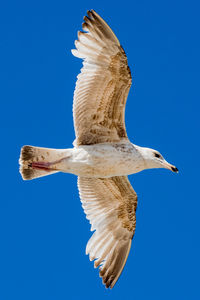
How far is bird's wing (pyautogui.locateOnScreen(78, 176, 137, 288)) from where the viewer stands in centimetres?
1059

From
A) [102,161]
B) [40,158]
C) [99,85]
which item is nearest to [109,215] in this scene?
[102,161]

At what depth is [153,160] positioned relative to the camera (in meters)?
10.1

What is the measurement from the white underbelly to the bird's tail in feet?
0.51

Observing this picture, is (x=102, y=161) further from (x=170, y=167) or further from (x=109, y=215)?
(x=109, y=215)

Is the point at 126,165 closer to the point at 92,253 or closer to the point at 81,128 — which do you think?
the point at 81,128

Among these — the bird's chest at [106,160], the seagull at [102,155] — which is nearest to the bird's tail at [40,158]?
the seagull at [102,155]

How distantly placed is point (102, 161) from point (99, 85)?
120cm

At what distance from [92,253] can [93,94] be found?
2756 mm

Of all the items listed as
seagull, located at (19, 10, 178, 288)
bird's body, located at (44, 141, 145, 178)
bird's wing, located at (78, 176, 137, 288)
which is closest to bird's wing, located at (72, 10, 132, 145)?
seagull, located at (19, 10, 178, 288)

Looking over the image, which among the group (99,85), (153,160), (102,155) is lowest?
(153,160)

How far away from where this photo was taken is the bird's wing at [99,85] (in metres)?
9.39

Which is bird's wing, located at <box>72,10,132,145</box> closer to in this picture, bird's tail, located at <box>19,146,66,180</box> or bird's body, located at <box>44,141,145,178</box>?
bird's body, located at <box>44,141,145,178</box>

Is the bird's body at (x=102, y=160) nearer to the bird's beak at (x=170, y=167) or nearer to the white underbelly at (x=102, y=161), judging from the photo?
the white underbelly at (x=102, y=161)

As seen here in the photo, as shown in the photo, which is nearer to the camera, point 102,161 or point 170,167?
point 102,161
